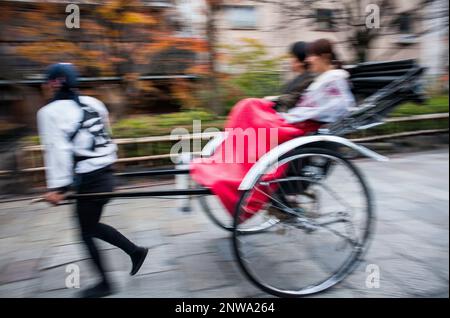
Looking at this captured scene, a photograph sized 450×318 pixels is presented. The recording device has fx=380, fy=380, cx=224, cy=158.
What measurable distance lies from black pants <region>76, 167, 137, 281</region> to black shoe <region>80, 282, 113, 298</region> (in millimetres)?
62

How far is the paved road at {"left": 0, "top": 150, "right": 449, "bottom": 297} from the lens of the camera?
2.49 meters

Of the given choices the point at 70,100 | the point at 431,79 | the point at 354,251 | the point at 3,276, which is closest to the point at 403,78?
the point at 354,251

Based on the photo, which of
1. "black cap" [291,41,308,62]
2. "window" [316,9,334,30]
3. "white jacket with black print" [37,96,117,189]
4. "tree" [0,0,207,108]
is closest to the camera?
"white jacket with black print" [37,96,117,189]

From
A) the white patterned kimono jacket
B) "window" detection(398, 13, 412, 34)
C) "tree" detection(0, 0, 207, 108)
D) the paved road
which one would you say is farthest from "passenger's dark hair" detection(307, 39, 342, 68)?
"window" detection(398, 13, 412, 34)

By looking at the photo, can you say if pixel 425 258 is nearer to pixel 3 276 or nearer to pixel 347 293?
pixel 347 293

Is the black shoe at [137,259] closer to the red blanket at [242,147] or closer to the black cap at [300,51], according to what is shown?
the red blanket at [242,147]

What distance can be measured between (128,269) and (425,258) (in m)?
2.19

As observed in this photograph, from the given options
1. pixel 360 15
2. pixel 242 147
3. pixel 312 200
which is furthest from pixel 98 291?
pixel 360 15

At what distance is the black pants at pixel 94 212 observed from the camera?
7.54 ft

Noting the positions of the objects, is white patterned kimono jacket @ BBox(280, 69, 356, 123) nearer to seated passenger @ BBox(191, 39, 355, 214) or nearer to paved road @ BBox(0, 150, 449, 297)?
seated passenger @ BBox(191, 39, 355, 214)

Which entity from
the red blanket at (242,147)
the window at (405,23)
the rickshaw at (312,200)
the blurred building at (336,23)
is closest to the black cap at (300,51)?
the rickshaw at (312,200)

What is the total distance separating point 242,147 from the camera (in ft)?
8.46

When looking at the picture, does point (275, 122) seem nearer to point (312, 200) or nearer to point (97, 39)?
point (312, 200)

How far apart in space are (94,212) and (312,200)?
1450 mm
